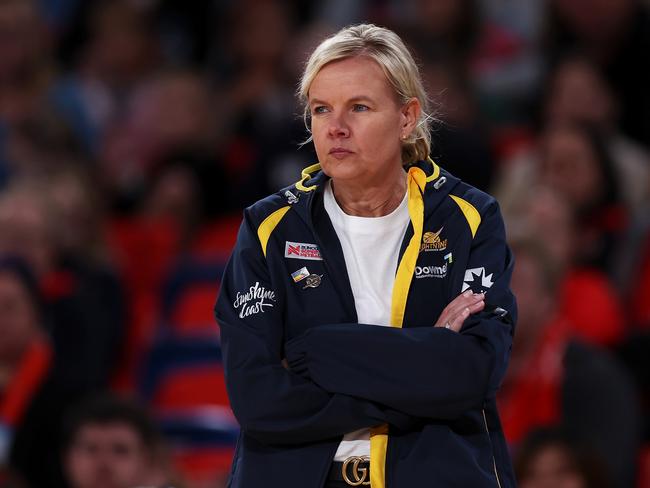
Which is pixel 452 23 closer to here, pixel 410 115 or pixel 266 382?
pixel 410 115

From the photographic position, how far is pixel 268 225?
3107 mm

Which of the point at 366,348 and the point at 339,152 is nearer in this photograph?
the point at 366,348

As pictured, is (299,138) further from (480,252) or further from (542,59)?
(480,252)

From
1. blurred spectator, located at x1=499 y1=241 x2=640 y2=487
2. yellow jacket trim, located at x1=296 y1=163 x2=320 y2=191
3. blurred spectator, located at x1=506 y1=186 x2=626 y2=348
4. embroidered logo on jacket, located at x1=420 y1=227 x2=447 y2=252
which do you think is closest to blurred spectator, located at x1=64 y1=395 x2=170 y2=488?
blurred spectator, located at x1=499 y1=241 x2=640 y2=487

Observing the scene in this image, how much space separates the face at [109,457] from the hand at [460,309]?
258 cm

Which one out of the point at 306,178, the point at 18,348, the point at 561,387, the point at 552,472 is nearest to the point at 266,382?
the point at 306,178

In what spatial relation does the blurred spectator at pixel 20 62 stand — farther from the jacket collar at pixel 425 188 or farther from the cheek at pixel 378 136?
the cheek at pixel 378 136

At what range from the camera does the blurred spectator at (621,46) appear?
7.69 m

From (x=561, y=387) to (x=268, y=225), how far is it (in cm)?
293

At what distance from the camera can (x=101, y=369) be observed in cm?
684

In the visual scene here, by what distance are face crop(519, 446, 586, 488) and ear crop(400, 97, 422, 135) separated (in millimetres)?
2313

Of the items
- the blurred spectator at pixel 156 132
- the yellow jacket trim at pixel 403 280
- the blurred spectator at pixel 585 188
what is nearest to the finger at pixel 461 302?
the yellow jacket trim at pixel 403 280

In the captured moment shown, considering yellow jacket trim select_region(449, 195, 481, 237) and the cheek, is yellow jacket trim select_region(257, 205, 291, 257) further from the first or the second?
yellow jacket trim select_region(449, 195, 481, 237)

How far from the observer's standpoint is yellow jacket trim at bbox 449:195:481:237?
3.07 meters
